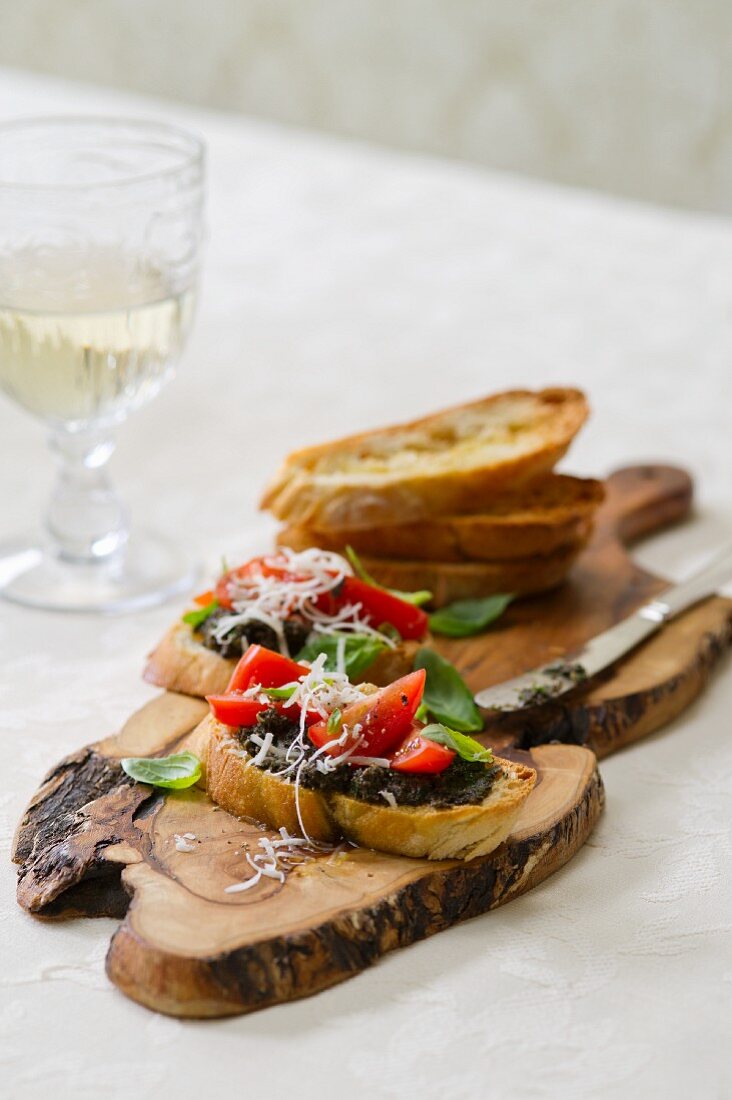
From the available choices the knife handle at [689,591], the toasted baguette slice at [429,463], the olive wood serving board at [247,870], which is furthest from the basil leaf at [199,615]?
the knife handle at [689,591]

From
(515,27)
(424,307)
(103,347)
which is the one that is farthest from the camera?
(515,27)

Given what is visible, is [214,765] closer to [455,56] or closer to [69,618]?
[69,618]

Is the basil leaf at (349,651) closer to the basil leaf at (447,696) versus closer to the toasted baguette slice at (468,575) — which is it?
the basil leaf at (447,696)

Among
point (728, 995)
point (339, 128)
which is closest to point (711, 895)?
point (728, 995)

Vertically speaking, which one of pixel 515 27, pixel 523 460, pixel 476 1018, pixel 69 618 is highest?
pixel 515 27

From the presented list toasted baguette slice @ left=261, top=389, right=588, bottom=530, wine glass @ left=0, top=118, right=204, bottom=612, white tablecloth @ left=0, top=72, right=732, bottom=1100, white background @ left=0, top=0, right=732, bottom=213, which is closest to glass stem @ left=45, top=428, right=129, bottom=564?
wine glass @ left=0, top=118, right=204, bottom=612
